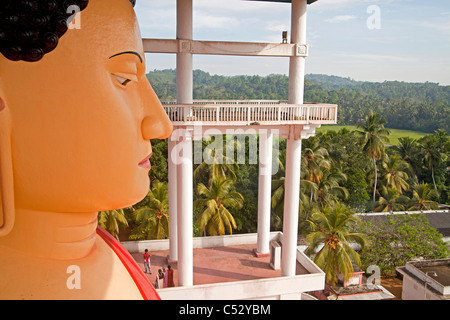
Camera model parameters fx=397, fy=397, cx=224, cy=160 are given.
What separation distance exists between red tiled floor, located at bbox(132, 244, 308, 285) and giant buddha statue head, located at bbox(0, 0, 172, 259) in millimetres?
10529

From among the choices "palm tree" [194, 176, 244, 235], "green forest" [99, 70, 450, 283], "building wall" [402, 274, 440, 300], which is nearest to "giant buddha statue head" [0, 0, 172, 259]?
"green forest" [99, 70, 450, 283]

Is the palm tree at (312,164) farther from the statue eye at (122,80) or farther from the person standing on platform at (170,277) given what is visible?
the statue eye at (122,80)

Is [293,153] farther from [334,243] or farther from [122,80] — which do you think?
[122,80]

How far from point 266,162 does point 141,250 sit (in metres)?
5.94

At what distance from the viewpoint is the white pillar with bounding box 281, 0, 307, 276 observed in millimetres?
11672

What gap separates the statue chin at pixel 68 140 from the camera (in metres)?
2.47

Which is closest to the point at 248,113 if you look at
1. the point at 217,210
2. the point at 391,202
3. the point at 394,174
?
the point at 217,210

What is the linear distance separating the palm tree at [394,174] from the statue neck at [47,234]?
1257 inches

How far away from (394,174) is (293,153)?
23.2 metres

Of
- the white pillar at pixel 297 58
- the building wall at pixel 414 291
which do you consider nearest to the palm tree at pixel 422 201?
the building wall at pixel 414 291

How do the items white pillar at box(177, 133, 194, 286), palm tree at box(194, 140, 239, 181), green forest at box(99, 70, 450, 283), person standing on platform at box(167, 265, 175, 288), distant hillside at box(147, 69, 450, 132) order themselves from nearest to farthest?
white pillar at box(177, 133, 194, 286) < person standing on platform at box(167, 265, 175, 288) < green forest at box(99, 70, 450, 283) < palm tree at box(194, 140, 239, 181) < distant hillside at box(147, 69, 450, 132)

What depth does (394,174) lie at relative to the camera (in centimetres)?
3241

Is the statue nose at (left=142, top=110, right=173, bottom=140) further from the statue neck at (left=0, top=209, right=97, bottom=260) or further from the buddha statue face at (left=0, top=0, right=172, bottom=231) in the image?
the statue neck at (left=0, top=209, right=97, bottom=260)
